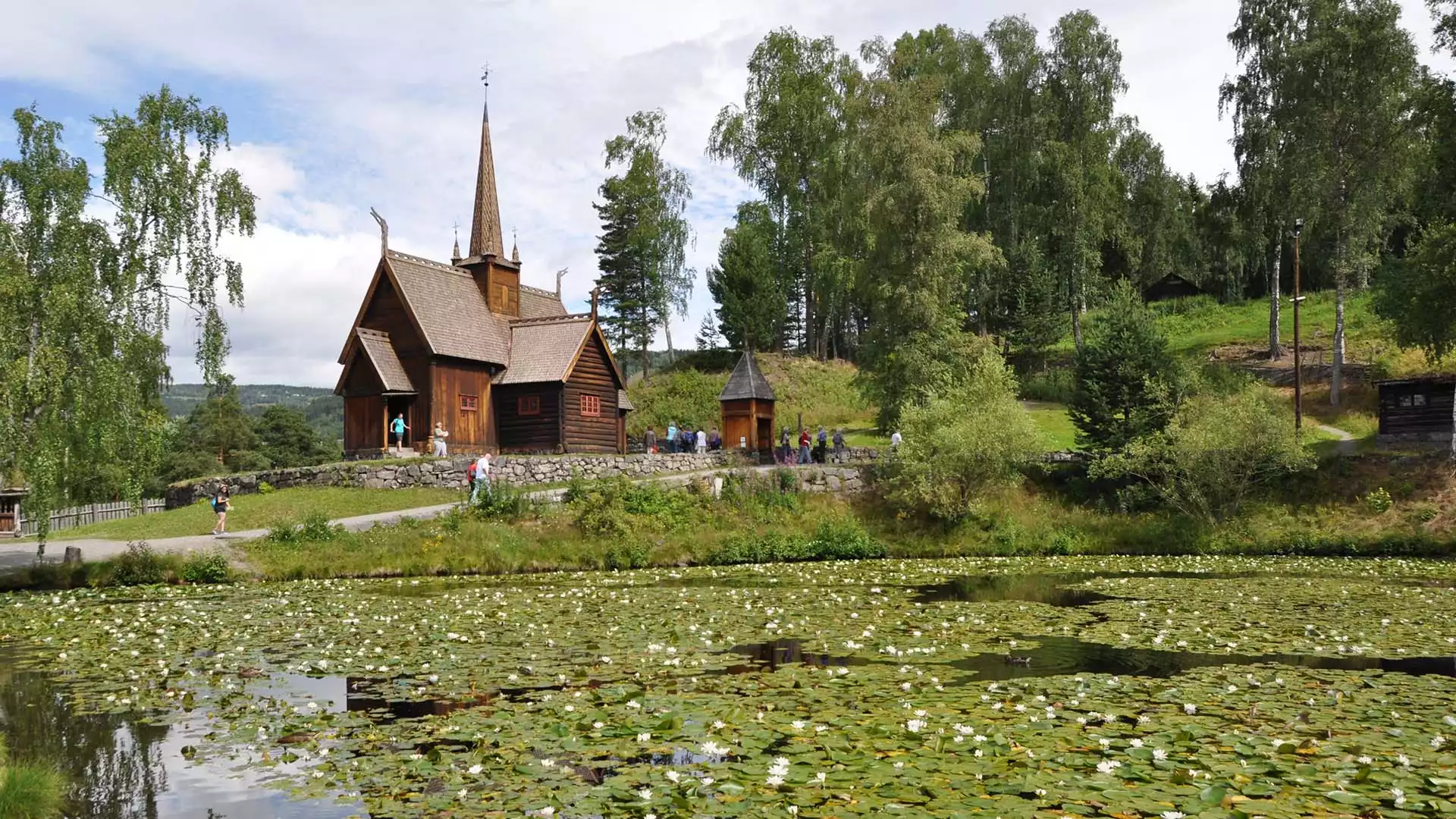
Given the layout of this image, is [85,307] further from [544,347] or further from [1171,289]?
[1171,289]

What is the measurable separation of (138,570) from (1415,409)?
41.0 meters

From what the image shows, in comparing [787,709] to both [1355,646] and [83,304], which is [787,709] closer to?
[1355,646]

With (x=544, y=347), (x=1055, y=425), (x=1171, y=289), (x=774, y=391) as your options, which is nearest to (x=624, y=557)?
(x=544, y=347)

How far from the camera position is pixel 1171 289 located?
226ft

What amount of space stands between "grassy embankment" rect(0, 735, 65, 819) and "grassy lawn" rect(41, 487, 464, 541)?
20545mm

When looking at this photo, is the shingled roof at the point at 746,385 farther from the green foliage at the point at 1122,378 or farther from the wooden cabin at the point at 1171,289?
the wooden cabin at the point at 1171,289

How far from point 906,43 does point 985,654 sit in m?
48.0

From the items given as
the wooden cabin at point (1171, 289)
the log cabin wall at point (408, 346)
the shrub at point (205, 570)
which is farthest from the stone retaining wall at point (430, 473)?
the wooden cabin at point (1171, 289)

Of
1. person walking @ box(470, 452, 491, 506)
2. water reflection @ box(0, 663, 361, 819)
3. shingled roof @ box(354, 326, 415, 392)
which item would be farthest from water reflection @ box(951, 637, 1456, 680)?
shingled roof @ box(354, 326, 415, 392)

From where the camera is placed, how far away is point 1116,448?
3384 cm

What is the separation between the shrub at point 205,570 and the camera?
2316cm

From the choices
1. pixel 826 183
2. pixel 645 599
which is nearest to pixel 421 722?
pixel 645 599

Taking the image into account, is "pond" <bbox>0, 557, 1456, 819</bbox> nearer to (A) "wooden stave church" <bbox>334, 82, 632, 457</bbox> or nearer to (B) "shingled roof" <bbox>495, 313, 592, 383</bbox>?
(A) "wooden stave church" <bbox>334, 82, 632, 457</bbox>

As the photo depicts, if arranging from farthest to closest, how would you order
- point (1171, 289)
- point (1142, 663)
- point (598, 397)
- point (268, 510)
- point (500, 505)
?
point (1171, 289), point (598, 397), point (268, 510), point (500, 505), point (1142, 663)
